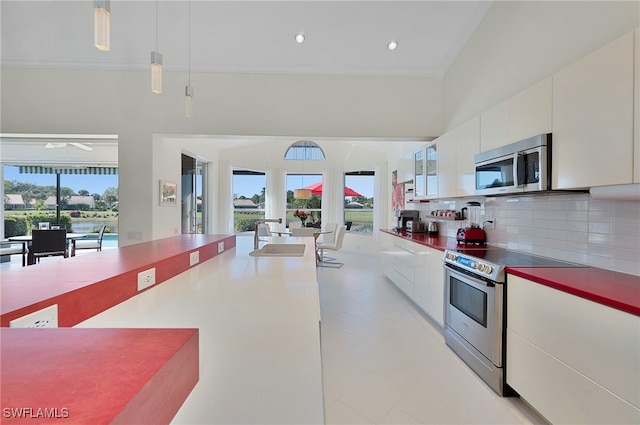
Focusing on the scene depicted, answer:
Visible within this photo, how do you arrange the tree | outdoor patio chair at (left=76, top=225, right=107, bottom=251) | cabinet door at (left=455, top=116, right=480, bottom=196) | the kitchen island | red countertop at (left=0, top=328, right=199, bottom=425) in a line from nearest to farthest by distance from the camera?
red countertop at (left=0, top=328, right=199, bottom=425) → the kitchen island → cabinet door at (left=455, top=116, right=480, bottom=196) → outdoor patio chair at (left=76, top=225, right=107, bottom=251) → the tree

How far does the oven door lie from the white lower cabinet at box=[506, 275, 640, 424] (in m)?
0.07

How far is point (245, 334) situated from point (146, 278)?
0.76 metres

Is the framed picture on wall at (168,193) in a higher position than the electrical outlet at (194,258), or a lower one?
higher

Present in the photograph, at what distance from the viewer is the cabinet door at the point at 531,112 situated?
187cm

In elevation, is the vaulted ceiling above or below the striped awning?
above

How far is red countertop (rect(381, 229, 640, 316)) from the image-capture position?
49.3 inches

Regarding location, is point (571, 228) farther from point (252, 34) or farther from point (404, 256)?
point (252, 34)

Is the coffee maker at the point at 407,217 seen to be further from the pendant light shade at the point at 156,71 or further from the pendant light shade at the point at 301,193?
the pendant light shade at the point at 156,71

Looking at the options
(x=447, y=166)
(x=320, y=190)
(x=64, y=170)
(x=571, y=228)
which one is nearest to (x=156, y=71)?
(x=447, y=166)

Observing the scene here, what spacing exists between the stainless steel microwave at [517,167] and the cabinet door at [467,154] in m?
0.19

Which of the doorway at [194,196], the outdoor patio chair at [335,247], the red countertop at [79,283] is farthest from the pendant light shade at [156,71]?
the outdoor patio chair at [335,247]

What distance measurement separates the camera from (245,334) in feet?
2.92

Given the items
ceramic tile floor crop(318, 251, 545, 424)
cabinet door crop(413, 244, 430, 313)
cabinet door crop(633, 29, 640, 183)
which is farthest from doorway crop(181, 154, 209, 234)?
cabinet door crop(633, 29, 640, 183)

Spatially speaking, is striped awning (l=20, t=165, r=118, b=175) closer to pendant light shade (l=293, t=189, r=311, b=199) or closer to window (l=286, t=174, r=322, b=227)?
pendant light shade (l=293, t=189, r=311, b=199)
